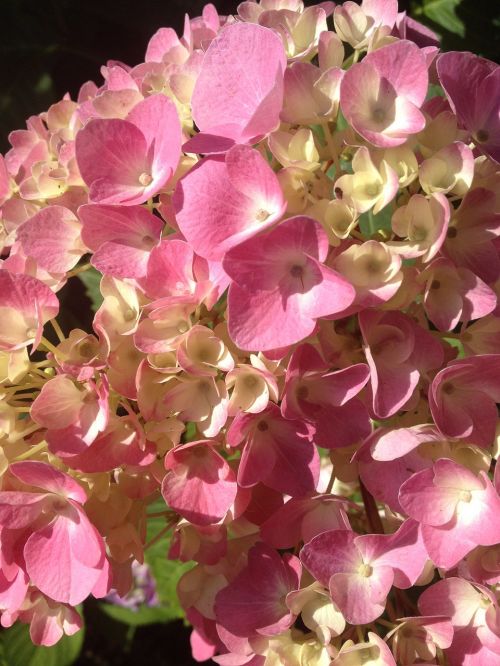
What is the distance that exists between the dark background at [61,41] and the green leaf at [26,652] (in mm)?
767

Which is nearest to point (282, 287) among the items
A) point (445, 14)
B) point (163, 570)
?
point (445, 14)

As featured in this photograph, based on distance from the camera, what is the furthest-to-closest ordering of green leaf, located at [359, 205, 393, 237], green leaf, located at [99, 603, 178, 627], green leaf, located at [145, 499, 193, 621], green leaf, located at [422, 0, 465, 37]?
green leaf, located at [99, 603, 178, 627]
green leaf, located at [145, 499, 193, 621]
green leaf, located at [422, 0, 465, 37]
green leaf, located at [359, 205, 393, 237]

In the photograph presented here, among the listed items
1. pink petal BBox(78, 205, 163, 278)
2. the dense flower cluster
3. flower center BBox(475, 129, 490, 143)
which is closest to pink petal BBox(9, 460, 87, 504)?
the dense flower cluster

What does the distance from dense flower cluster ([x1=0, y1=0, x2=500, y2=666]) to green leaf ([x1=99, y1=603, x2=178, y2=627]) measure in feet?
3.28

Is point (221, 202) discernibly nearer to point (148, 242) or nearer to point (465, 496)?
point (148, 242)

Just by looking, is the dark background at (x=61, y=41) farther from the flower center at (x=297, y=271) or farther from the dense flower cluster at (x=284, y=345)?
the flower center at (x=297, y=271)

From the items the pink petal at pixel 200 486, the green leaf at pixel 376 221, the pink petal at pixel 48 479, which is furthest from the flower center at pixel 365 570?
the green leaf at pixel 376 221

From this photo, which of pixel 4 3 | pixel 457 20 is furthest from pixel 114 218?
pixel 4 3

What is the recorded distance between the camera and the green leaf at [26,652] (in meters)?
1.26

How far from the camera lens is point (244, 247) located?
633 millimetres

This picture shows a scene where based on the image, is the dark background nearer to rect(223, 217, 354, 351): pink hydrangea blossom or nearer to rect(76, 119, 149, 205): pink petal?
rect(76, 119, 149, 205): pink petal

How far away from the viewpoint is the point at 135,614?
175cm

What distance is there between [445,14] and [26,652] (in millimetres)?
1133

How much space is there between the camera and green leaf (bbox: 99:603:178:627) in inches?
67.0
